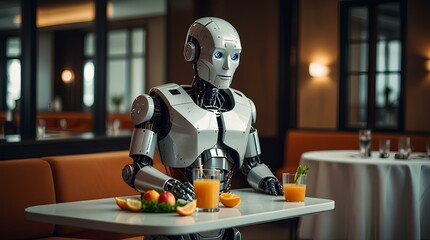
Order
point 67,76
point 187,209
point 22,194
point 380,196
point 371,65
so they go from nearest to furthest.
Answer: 1. point 187,209
2. point 22,194
3. point 380,196
4. point 371,65
5. point 67,76

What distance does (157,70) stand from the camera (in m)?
13.4

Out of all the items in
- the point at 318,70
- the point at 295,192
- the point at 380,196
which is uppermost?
the point at 318,70

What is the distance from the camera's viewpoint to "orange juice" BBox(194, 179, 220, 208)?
2648 millimetres

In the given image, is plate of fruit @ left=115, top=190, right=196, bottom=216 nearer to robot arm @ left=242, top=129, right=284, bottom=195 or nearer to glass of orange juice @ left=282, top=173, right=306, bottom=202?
glass of orange juice @ left=282, top=173, right=306, bottom=202

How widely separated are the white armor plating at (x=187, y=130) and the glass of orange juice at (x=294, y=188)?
0.34 metres

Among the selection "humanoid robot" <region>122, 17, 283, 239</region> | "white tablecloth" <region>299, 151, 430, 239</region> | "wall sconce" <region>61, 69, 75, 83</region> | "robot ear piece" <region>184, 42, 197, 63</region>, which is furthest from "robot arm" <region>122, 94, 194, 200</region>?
"wall sconce" <region>61, 69, 75, 83</region>

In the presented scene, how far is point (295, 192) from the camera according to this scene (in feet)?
9.83

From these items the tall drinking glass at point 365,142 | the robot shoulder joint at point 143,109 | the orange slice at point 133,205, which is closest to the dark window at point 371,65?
the tall drinking glass at point 365,142

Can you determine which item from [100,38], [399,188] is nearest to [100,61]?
[100,38]

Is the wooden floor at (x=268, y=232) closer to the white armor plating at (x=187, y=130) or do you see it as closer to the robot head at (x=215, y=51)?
the white armor plating at (x=187, y=130)

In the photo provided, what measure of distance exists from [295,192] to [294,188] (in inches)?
0.7

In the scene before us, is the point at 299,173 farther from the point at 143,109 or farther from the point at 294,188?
the point at 143,109

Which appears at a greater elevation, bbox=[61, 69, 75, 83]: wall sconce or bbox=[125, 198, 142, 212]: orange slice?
bbox=[61, 69, 75, 83]: wall sconce

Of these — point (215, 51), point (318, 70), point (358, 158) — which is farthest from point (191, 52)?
point (318, 70)
